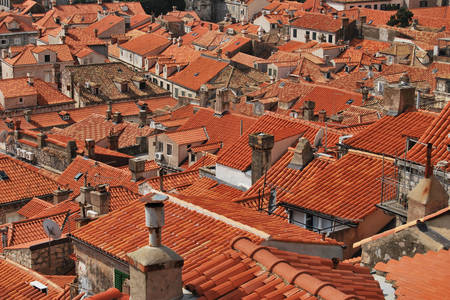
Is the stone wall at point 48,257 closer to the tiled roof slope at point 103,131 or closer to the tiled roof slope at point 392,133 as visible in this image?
the tiled roof slope at point 392,133

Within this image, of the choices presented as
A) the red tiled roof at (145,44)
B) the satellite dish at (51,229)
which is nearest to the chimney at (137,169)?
the satellite dish at (51,229)

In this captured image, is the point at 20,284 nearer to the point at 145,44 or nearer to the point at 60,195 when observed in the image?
the point at 60,195

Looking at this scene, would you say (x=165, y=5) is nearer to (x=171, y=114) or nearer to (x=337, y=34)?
(x=337, y=34)

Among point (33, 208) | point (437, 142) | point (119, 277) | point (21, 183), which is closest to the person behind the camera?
point (119, 277)

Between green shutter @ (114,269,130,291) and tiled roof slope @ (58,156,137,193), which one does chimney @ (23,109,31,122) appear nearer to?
tiled roof slope @ (58,156,137,193)

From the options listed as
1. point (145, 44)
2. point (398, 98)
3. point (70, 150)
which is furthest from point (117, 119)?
point (145, 44)

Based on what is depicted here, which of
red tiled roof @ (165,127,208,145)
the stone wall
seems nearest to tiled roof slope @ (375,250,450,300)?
the stone wall

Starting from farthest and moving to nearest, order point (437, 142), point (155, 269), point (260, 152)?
1. point (260, 152)
2. point (437, 142)
3. point (155, 269)
